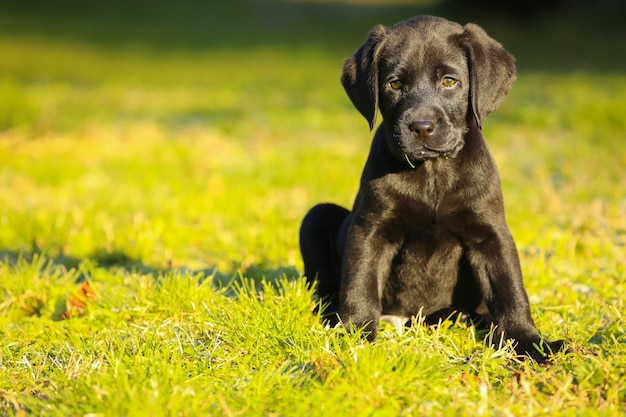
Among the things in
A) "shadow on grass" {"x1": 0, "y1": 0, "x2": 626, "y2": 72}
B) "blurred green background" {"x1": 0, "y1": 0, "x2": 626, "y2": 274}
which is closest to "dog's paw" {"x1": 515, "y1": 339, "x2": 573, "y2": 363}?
"blurred green background" {"x1": 0, "y1": 0, "x2": 626, "y2": 274}

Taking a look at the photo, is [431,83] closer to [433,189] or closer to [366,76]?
[366,76]

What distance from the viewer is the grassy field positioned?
121 inches

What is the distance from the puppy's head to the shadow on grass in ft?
45.9

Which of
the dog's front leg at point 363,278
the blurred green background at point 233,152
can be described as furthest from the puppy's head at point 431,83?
the blurred green background at point 233,152

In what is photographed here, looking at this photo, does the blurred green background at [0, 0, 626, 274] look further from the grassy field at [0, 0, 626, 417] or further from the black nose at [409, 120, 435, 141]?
the black nose at [409, 120, 435, 141]

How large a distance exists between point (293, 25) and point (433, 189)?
2803 cm

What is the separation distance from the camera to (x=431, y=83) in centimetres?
386

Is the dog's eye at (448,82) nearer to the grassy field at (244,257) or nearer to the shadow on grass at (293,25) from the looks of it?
the grassy field at (244,257)

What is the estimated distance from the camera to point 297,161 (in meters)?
8.91

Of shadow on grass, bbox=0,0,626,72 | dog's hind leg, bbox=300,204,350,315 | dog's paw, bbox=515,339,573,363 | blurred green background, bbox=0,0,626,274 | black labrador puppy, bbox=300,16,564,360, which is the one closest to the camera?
dog's paw, bbox=515,339,573,363

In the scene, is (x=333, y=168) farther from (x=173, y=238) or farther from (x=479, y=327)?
(x=479, y=327)

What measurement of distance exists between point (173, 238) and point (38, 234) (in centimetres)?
107

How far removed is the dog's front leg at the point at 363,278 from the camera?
3812mm

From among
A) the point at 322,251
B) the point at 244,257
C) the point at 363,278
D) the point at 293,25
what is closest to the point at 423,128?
the point at 363,278
